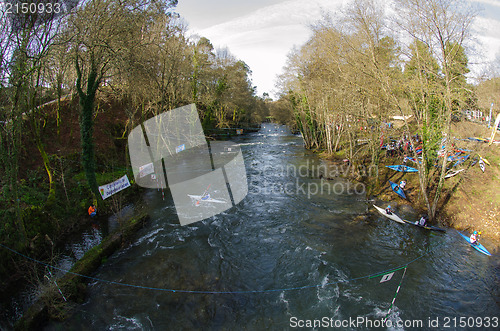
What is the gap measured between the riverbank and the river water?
4.06 ft

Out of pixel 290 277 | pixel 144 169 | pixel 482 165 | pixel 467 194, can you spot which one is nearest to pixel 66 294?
pixel 290 277

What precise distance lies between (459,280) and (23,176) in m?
20.5

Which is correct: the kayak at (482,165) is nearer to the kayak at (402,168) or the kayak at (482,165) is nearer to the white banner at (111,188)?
the kayak at (402,168)

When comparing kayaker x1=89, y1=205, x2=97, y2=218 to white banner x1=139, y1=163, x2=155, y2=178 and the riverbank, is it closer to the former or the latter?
white banner x1=139, y1=163, x2=155, y2=178

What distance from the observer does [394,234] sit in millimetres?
12141

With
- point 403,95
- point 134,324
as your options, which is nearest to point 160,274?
point 134,324

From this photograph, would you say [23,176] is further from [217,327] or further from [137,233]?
[217,327]

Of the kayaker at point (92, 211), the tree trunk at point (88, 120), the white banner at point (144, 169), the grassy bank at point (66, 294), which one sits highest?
the tree trunk at point (88, 120)
